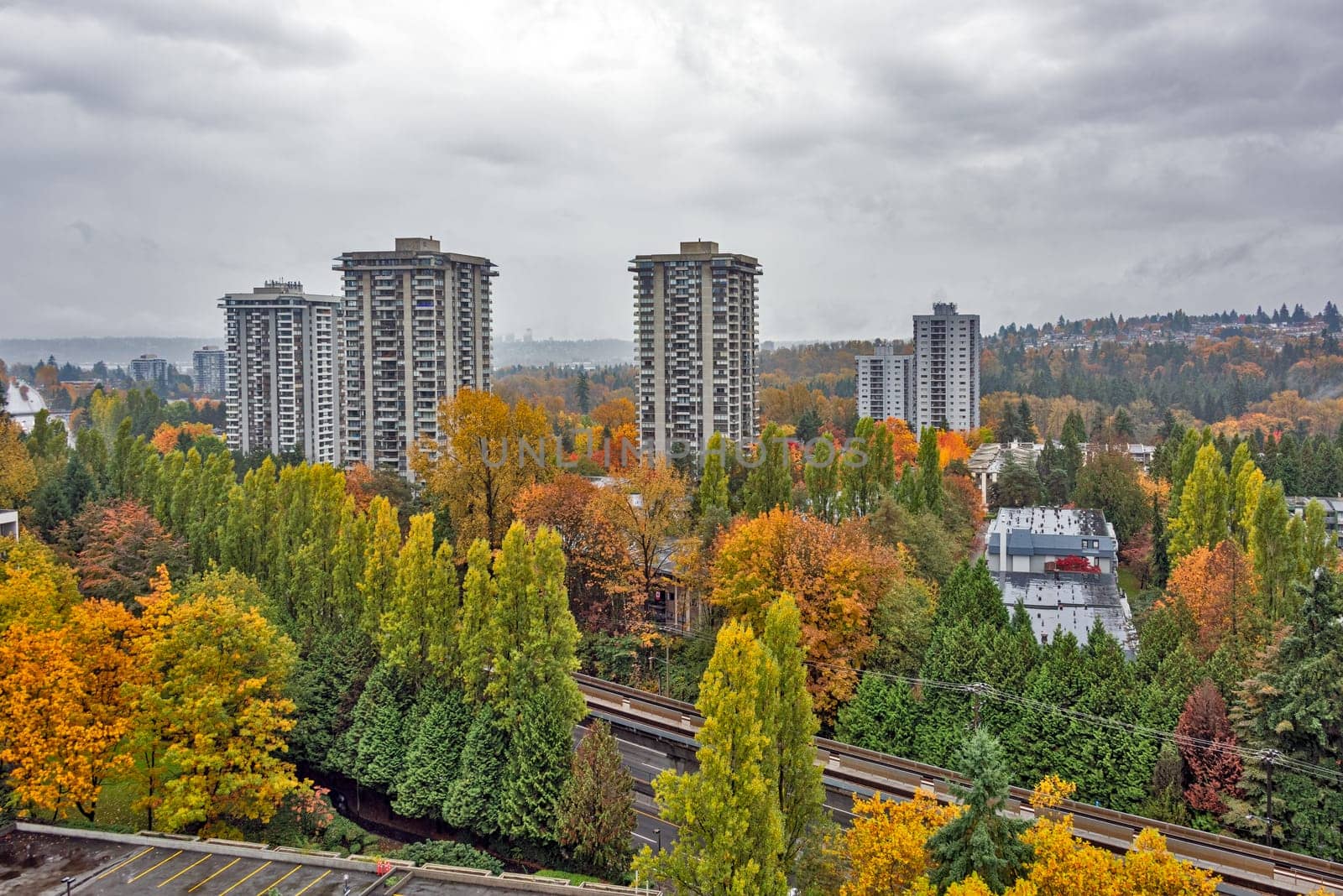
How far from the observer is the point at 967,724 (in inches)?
1267

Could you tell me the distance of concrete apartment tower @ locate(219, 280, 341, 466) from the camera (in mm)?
95375

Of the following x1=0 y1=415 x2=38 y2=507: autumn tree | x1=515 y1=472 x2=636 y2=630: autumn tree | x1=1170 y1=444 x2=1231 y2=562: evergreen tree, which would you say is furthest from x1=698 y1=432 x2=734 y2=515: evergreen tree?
x1=0 y1=415 x2=38 y2=507: autumn tree

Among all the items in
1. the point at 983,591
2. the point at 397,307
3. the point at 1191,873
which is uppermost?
the point at 397,307

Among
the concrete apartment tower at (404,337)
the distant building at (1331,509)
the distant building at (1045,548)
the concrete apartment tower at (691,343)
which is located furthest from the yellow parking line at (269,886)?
the distant building at (1331,509)

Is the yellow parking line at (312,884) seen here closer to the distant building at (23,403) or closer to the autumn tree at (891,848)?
the autumn tree at (891,848)

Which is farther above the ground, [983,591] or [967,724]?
[983,591]

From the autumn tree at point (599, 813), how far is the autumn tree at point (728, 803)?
425cm

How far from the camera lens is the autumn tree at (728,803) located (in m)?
23.6

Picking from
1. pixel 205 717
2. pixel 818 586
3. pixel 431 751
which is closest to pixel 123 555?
pixel 205 717

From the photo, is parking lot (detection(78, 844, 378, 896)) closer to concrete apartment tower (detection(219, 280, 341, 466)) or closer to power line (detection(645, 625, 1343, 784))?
power line (detection(645, 625, 1343, 784))

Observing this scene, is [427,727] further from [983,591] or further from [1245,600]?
[1245,600]

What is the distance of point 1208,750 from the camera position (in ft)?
94.2

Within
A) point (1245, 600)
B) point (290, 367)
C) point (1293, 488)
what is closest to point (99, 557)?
point (1245, 600)

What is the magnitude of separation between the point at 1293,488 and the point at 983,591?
5077 centimetres
